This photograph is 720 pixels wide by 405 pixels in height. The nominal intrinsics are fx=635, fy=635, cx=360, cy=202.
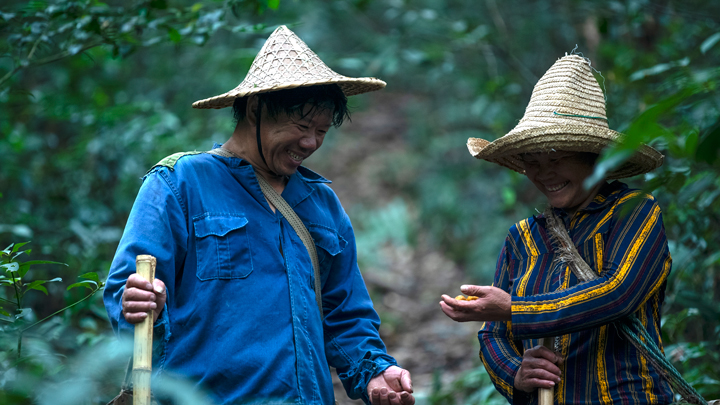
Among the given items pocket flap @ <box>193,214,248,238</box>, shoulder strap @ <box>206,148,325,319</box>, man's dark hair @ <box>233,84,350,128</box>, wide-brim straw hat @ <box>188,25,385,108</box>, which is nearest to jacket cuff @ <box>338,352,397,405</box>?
shoulder strap @ <box>206,148,325,319</box>

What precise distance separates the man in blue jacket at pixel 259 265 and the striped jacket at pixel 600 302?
0.60 m

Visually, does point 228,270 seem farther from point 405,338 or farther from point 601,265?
point 405,338

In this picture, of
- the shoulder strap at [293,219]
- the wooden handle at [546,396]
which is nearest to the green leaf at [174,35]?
the shoulder strap at [293,219]

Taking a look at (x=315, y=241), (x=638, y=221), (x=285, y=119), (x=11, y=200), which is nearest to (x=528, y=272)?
(x=638, y=221)

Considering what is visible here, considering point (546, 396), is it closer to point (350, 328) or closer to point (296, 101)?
point (350, 328)

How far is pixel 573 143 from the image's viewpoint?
7.47 ft

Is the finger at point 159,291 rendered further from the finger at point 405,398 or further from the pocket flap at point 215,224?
the finger at point 405,398

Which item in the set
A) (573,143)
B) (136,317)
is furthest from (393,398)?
(573,143)

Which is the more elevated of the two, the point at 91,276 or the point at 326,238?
the point at 91,276

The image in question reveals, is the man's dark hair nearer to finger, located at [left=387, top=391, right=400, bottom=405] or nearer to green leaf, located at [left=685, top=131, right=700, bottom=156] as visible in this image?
finger, located at [left=387, top=391, right=400, bottom=405]

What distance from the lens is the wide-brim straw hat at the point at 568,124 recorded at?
2285mm

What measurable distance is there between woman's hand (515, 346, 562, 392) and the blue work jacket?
0.56m

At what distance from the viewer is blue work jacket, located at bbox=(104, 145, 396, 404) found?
222 centimetres

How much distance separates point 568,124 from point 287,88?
3.52 feet
